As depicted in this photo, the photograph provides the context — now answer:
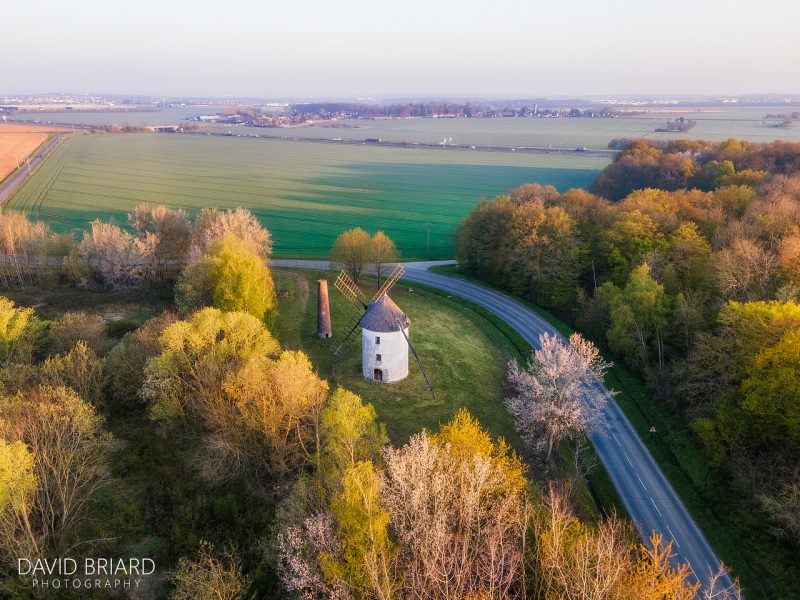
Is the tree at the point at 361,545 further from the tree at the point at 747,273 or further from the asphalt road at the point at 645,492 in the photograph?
the tree at the point at 747,273

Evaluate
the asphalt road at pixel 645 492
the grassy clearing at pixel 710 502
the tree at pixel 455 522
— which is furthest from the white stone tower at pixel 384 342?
the tree at pixel 455 522

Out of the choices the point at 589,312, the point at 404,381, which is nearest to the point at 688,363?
the point at 589,312

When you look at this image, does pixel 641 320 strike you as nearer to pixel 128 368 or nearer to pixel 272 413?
pixel 272 413

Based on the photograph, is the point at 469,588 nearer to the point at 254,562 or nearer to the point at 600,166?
the point at 254,562

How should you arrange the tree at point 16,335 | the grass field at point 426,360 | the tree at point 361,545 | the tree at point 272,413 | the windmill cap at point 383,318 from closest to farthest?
the tree at point 361,545 < the tree at point 272,413 < the tree at point 16,335 < the grass field at point 426,360 < the windmill cap at point 383,318

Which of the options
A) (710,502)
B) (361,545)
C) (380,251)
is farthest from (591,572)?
(380,251)

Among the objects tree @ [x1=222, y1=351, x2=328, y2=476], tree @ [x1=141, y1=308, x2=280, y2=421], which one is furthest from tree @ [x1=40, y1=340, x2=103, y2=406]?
tree @ [x1=222, y1=351, x2=328, y2=476]
